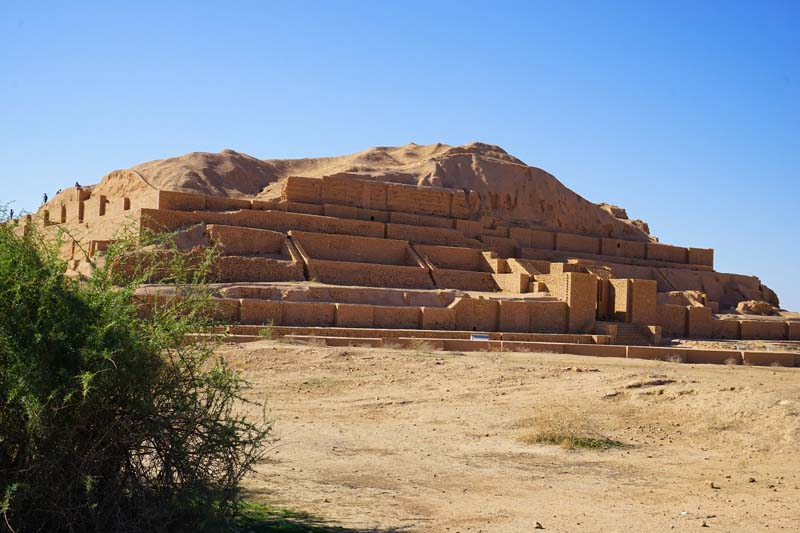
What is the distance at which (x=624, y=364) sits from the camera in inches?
716

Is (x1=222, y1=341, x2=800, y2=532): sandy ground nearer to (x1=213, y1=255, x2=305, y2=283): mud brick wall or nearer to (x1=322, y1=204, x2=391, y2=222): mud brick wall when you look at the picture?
(x1=213, y1=255, x2=305, y2=283): mud brick wall

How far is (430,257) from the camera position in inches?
1227

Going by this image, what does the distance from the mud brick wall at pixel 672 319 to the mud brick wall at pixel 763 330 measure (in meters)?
2.85

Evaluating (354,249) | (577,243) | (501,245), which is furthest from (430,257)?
(577,243)

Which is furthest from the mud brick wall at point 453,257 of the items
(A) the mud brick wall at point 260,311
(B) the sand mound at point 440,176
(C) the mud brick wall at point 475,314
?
(A) the mud brick wall at point 260,311

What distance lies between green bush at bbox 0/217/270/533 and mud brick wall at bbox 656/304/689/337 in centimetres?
2534

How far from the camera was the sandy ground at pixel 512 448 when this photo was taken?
692cm

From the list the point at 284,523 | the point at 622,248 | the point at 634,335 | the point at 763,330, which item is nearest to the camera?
the point at 284,523

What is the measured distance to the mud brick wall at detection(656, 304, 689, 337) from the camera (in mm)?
28719

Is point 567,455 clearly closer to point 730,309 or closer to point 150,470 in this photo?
point 150,470

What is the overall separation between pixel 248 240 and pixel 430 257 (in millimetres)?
7454

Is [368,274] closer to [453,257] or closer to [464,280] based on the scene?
[464,280]

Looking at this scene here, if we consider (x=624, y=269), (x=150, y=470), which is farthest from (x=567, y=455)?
(x=624, y=269)

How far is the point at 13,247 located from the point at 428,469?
16.2 ft
